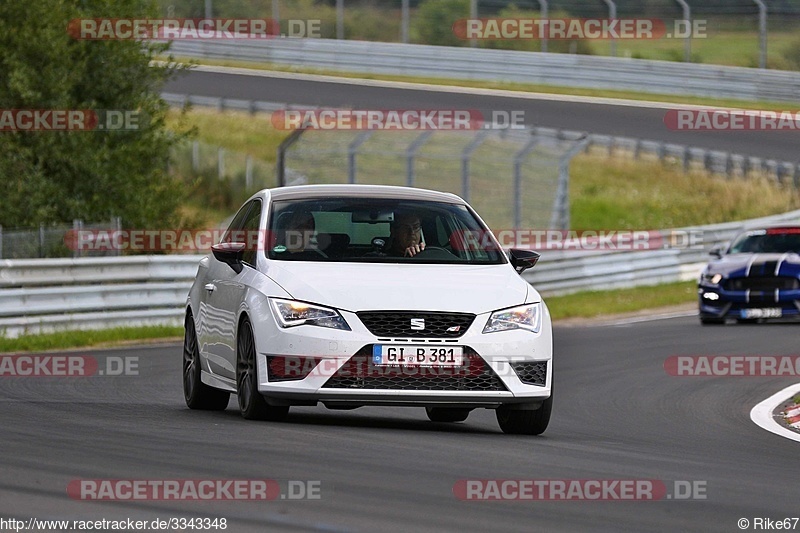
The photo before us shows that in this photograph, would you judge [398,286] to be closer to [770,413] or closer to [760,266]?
[770,413]

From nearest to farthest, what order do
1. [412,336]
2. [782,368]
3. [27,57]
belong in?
[412,336], [782,368], [27,57]

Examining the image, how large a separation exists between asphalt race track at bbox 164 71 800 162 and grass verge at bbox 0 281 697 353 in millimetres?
10575

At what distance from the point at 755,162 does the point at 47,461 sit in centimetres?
3329

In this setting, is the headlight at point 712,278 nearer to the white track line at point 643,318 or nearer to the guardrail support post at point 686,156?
the white track line at point 643,318

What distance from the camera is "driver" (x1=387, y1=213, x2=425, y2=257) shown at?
420 inches

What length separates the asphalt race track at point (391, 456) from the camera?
6.88 metres

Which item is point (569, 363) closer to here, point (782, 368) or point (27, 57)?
point (782, 368)

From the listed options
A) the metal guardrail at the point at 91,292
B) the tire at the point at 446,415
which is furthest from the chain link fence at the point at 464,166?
the tire at the point at 446,415

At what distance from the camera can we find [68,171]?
25156 millimetres

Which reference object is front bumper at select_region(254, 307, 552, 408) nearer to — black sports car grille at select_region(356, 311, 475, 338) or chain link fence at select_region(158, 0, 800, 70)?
black sports car grille at select_region(356, 311, 475, 338)

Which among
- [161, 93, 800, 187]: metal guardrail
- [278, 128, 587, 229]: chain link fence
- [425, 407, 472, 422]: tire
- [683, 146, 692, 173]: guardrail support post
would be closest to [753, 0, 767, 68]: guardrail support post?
[161, 93, 800, 187]: metal guardrail

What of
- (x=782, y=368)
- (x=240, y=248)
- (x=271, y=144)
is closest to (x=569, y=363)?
(x=782, y=368)

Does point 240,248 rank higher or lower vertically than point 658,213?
higher

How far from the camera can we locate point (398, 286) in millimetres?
9969
